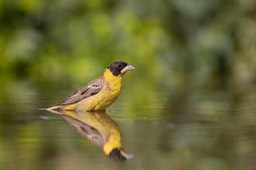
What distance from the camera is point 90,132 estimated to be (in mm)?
5625

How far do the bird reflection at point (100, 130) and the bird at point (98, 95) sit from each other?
0.34 feet

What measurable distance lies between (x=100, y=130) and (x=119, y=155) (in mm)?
1215

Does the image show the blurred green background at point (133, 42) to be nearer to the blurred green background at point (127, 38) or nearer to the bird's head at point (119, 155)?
the blurred green background at point (127, 38)

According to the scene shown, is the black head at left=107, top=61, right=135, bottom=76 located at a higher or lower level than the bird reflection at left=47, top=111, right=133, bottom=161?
higher

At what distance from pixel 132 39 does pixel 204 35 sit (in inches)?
51.0

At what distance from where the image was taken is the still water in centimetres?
425

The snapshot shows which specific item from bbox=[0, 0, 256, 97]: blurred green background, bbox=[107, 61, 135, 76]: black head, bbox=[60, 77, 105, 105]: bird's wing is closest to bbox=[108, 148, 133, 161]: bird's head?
bbox=[60, 77, 105, 105]: bird's wing

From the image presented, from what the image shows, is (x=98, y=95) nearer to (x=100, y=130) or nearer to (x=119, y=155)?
(x=100, y=130)

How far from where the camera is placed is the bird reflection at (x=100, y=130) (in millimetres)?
4688

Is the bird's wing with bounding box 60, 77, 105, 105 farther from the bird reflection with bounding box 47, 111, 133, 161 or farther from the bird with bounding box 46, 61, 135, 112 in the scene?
the bird reflection with bounding box 47, 111, 133, 161

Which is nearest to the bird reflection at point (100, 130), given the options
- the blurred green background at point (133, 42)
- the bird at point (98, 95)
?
the bird at point (98, 95)

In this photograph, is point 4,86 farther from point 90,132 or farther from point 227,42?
point 90,132

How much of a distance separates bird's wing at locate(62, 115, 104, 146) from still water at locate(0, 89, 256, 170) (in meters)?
0.01

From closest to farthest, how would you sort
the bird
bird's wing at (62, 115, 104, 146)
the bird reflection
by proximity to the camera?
the bird reflection
bird's wing at (62, 115, 104, 146)
the bird
